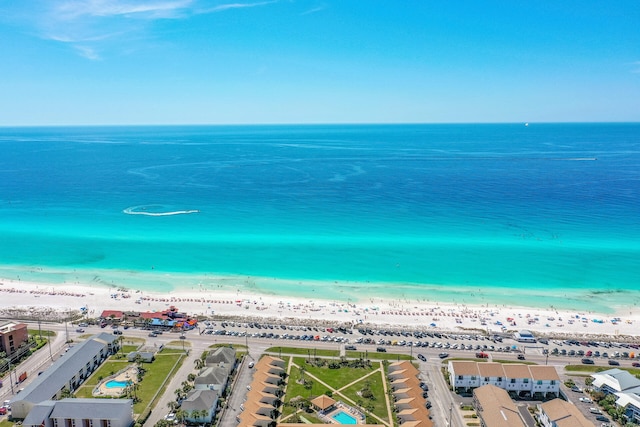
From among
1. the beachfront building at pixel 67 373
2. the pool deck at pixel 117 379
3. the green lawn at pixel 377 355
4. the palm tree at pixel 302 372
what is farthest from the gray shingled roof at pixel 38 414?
the green lawn at pixel 377 355

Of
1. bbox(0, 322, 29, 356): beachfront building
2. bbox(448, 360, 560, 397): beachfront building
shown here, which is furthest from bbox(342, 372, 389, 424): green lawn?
bbox(0, 322, 29, 356): beachfront building

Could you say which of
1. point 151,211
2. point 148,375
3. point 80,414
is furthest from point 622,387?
point 151,211

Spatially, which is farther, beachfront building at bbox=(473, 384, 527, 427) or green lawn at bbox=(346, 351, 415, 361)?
green lawn at bbox=(346, 351, 415, 361)

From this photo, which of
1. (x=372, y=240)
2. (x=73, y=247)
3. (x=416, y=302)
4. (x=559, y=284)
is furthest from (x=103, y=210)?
(x=559, y=284)

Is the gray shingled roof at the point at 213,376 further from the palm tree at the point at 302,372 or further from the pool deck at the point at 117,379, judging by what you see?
the palm tree at the point at 302,372

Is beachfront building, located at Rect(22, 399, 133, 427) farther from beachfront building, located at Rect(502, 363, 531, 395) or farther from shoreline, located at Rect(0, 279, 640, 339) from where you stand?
beachfront building, located at Rect(502, 363, 531, 395)

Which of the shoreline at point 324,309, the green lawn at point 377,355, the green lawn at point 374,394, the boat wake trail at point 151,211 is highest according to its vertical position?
the boat wake trail at point 151,211
